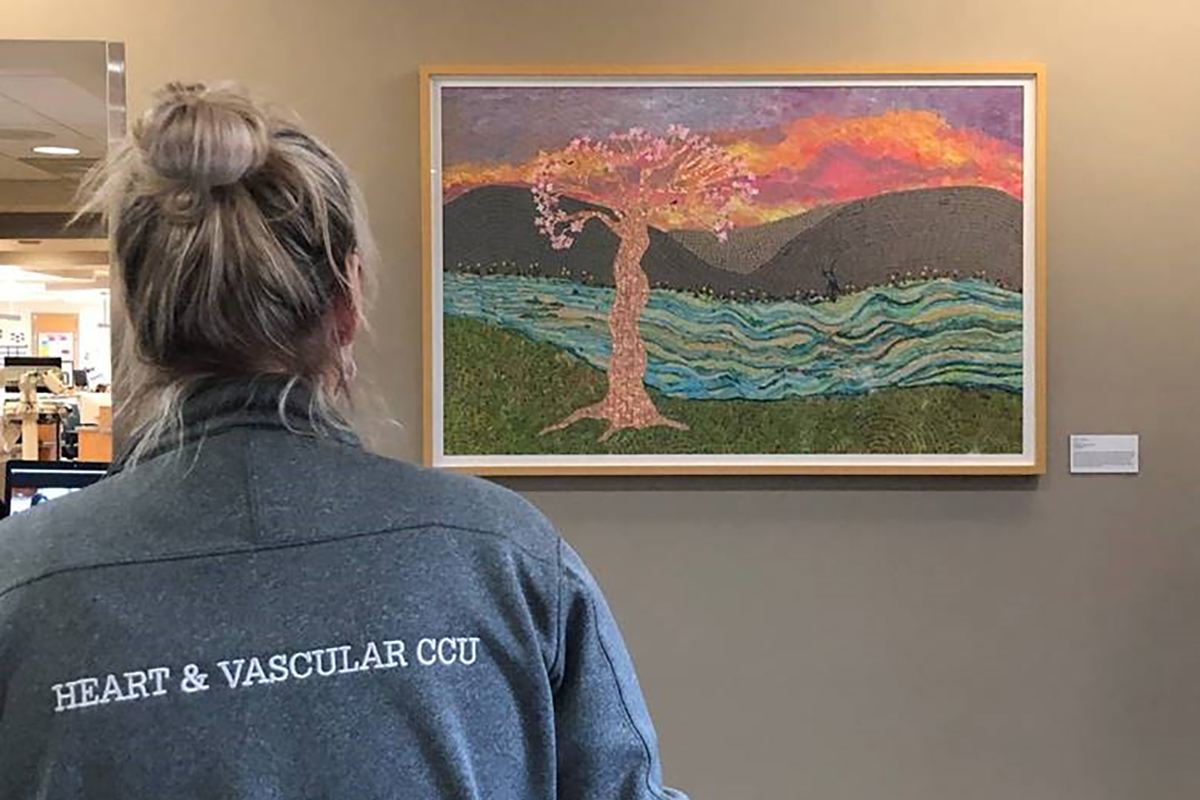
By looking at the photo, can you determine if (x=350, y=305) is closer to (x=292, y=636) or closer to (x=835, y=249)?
(x=292, y=636)

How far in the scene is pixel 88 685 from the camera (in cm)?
74

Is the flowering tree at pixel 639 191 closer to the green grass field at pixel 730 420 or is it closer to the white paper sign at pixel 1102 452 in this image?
the green grass field at pixel 730 420

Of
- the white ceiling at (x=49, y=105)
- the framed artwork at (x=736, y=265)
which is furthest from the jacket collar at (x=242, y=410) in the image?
the white ceiling at (x=49, y=105)

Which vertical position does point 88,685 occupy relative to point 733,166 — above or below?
below

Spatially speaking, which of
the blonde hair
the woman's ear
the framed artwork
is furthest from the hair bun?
the framed artwork

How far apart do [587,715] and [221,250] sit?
1.48 ft

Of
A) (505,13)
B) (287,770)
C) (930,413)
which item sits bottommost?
(287,770)

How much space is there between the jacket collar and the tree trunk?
156cm

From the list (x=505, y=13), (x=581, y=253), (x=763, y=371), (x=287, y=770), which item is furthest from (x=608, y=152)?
(x=287, y=770)

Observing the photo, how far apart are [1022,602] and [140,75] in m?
2.21

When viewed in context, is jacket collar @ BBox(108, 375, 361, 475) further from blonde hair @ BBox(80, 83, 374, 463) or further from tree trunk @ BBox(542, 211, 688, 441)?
tree trunk @ BBox(542, 211, 688, 441)

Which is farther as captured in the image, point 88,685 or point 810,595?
point 810,595

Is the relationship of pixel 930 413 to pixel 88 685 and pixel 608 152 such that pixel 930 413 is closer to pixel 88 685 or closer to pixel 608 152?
pixel 608 152

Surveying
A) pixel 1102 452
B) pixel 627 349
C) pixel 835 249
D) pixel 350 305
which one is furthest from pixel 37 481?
pixel 1102 452
